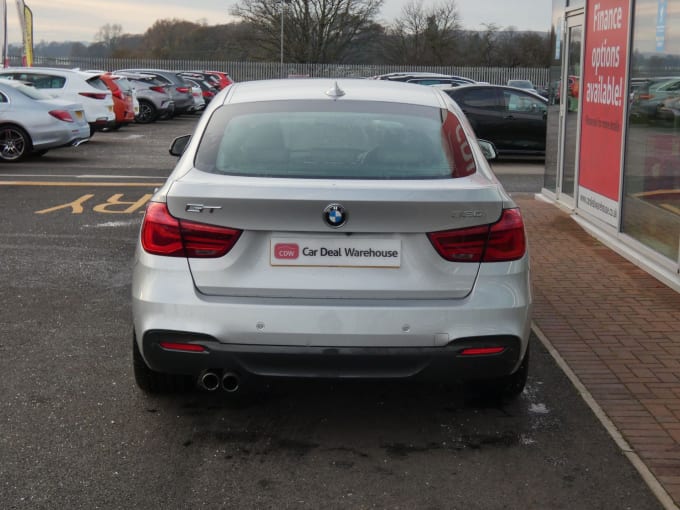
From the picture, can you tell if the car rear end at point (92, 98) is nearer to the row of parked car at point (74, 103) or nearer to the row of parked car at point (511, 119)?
the row of parked car at point (74, 103)

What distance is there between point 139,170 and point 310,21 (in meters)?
60.1

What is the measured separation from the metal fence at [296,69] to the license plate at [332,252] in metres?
63.0

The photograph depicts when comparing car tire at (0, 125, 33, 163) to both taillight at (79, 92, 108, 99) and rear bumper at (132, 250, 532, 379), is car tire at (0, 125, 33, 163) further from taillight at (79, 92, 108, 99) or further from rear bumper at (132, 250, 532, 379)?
rear bumper at (132, 250, 532, 379)

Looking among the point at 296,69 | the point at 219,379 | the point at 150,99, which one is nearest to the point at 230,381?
the point at 219,379

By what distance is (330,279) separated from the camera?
433 centimetres

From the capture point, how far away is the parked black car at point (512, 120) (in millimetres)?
20328

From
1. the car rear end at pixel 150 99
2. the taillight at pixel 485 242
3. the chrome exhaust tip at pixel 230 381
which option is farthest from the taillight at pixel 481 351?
the car rear end at pixel 150 99

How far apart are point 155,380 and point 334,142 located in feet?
4.72

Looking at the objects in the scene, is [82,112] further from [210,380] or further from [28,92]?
[210,380]

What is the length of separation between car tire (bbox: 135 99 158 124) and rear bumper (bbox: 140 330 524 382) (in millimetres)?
29374

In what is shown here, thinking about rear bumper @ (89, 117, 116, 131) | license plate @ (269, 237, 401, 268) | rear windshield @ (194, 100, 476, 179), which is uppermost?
rear windshield @ (194, 100, 476, 179)

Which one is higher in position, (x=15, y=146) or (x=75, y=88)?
(x=75, y=88)

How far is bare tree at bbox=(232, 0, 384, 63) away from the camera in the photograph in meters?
75.6

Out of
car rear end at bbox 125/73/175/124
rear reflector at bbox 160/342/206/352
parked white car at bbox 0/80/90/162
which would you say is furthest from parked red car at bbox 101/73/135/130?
rear reflector at bbox 160/342/206/352
